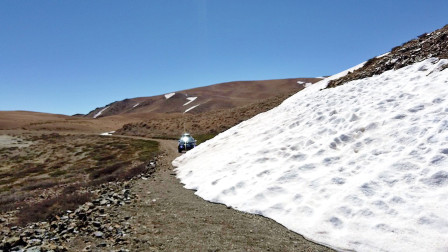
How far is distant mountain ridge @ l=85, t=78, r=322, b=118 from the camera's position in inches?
5310

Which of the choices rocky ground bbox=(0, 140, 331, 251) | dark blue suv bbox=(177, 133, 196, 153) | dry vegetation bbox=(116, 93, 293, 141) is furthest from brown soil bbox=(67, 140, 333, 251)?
dry vegetation bbox=(116, 93, 293, 141)

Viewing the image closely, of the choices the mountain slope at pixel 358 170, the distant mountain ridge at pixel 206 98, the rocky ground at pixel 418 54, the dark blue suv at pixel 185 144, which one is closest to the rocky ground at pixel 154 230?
Result: the mountain slope at pixel 358 170

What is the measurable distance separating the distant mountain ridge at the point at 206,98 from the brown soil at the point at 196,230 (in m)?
114

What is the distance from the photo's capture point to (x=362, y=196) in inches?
326

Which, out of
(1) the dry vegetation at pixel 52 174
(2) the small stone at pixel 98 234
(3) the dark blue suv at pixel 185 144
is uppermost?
(3) the dark blue suv at pixel 185 144

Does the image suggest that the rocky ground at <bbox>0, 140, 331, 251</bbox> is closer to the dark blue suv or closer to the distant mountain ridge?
the dark blue suv

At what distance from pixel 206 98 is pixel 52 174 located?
120 m

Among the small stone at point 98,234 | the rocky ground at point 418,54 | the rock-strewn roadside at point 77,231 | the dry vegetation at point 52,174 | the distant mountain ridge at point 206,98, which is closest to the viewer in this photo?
the rock-strewn roadside at point 77,231

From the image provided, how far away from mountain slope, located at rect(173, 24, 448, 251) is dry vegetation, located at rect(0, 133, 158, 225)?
624 centimetres

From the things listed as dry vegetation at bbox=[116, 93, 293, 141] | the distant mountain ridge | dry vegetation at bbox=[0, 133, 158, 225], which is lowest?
dry vegetation at bbox=[0, 133, 158, 225]

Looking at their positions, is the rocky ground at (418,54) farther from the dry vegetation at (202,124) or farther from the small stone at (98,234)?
the dry vegetation at (202,124)

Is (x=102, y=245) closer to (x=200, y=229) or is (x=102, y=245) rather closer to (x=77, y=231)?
(x=77, y=231)

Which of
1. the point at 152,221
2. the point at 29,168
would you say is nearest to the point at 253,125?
the point at 152,221

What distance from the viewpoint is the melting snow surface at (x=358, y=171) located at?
276 inches
